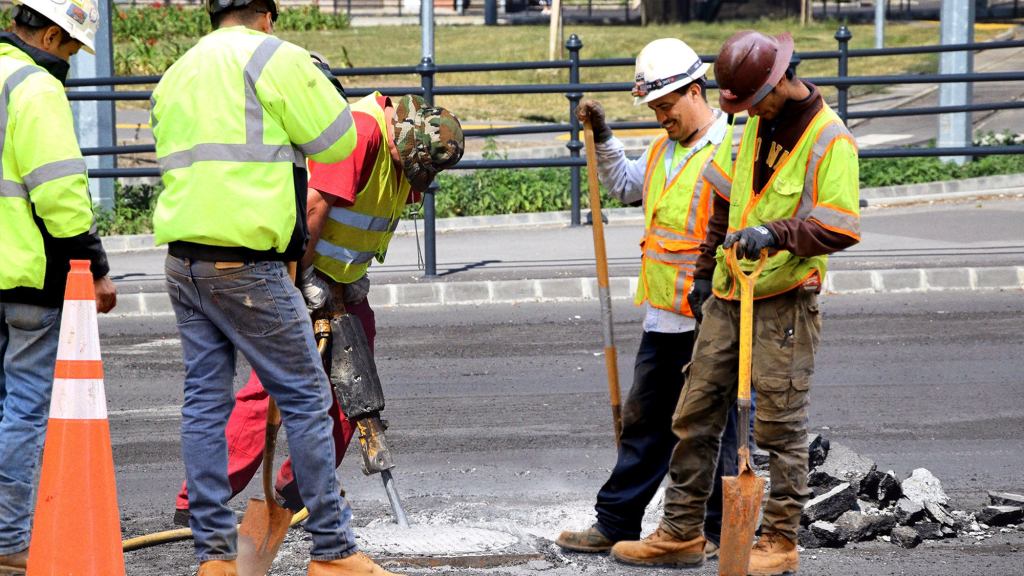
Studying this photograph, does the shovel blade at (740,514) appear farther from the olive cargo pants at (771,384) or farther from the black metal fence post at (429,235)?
the black metal fence post at (429,235)

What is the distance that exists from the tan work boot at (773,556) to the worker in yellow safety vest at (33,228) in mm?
2323

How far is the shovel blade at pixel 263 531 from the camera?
493cm

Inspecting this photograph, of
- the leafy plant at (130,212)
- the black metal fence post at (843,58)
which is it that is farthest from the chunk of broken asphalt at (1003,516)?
the leafy plant at (130,212)

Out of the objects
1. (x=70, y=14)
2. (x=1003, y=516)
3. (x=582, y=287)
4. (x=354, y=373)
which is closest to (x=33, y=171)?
(x=70, y=14)

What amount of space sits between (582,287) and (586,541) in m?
5.01

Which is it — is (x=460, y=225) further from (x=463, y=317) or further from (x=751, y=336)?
(x=751, y=336)

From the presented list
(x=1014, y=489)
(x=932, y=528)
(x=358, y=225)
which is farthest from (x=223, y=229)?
(x=1014, y=489)

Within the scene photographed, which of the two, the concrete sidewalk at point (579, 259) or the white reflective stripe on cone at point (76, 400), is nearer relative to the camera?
the white reflective stripe on cone at point (76, 400)

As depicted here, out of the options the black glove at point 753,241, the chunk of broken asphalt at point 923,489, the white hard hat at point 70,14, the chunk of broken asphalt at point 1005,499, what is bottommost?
the chunk of broken asphalt at point 1005,499

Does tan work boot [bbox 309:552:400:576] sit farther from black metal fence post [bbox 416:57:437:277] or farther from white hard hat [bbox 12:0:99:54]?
black metal fence post [bbox 416:57:437:277]

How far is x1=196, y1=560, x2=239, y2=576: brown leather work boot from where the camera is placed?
180 inches

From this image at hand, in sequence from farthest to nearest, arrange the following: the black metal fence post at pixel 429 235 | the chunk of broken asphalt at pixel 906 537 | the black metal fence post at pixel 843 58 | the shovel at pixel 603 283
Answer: the black metal fence post at pixel 843 58 → the black metal fence post at pixel 429 235 → the shovel at pixel 603 283 → the chunk of broken asphalt at pixel 906 537

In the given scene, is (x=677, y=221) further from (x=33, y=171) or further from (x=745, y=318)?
(x=33, y=171)

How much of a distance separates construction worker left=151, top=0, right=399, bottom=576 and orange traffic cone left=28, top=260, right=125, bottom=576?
305mm
